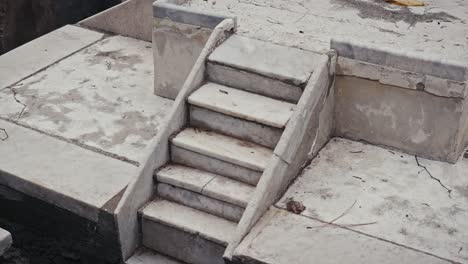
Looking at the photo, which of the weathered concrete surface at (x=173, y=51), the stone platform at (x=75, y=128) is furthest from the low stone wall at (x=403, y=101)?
the stone platform at (x=75, y=128)

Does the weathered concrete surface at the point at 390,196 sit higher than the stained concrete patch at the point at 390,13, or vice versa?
the stained concrete patch at the point at 390,13

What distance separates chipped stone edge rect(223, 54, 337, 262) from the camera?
599 cm

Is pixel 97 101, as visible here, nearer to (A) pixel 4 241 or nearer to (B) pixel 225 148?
(B) pixel 225 148

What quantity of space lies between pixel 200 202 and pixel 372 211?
1616mm

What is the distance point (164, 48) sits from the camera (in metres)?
7.92

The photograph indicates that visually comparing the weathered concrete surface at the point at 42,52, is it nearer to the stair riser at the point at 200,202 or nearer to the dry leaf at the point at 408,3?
the stair riser at the point at 200,202

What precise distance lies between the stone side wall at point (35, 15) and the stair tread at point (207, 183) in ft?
17.5

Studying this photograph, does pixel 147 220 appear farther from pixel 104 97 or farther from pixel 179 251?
pixel 104 97

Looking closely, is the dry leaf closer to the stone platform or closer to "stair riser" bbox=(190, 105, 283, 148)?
"stair riser" bbox=(190, 105, 283, 148)

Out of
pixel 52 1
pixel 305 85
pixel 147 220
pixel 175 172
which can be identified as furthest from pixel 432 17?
pixel 52 1

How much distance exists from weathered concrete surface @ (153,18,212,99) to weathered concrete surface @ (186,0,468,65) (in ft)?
1.39

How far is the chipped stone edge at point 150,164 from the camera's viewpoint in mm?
6344

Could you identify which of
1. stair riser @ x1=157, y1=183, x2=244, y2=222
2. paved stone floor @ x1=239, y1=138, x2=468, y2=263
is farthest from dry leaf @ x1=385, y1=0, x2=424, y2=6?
stair riser @ x1=157, y1=183, x2=244, y2=222

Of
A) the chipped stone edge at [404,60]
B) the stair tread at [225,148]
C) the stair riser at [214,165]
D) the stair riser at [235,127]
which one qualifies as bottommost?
the stair riser at [214,165]
